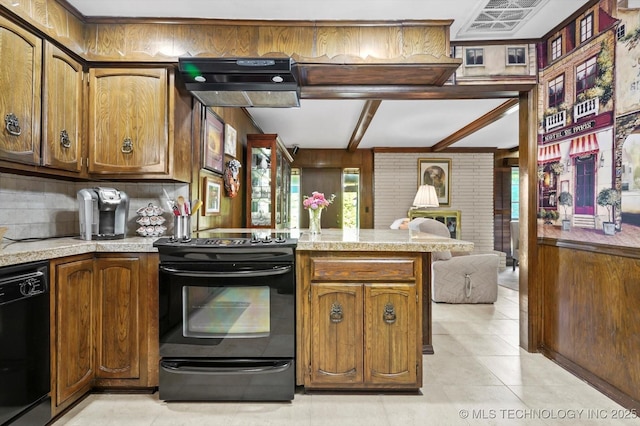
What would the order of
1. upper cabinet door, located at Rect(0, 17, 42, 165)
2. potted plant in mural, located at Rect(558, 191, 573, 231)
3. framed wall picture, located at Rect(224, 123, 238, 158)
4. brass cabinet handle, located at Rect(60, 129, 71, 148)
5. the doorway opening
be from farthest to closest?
the doorway opening
framed wall picture, located at Rect(224, 123, 238, 158)
potted plant in mural, located at Rect(558, 191, 573, 231)
brass cabinet handle, located at Rect(60, 129, 71, 148)
upper cabinet door, located at Rect(0, 17, 42, 165)

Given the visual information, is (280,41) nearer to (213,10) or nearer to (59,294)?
(213,10)

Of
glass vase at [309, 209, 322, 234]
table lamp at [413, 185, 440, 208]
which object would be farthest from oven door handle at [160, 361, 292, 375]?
table lamp at [413, 185, 440, 208]

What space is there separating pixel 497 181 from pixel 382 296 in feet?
20.7

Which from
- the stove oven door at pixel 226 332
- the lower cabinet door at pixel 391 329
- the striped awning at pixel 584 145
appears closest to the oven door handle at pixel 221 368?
the stove oven door at pixel 226 332

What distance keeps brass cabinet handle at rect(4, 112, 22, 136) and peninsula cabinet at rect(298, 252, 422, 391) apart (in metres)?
1.58

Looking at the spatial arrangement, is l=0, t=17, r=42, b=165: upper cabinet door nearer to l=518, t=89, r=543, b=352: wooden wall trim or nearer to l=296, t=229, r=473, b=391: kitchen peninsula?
l=296, t=229, r=473, b=391: kitchen peninsula

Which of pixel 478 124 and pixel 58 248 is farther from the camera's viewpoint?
pixel 478 124

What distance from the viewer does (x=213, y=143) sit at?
10.3 ft

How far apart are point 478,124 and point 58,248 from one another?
4.99 meters

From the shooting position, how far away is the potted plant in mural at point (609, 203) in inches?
82.6

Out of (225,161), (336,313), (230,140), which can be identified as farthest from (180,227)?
(230,140)

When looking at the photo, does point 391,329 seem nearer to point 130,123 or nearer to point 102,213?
point 102,213

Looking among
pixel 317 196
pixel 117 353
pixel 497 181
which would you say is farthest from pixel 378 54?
pixel 497 181

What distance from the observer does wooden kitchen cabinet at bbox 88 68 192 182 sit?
2303mm
